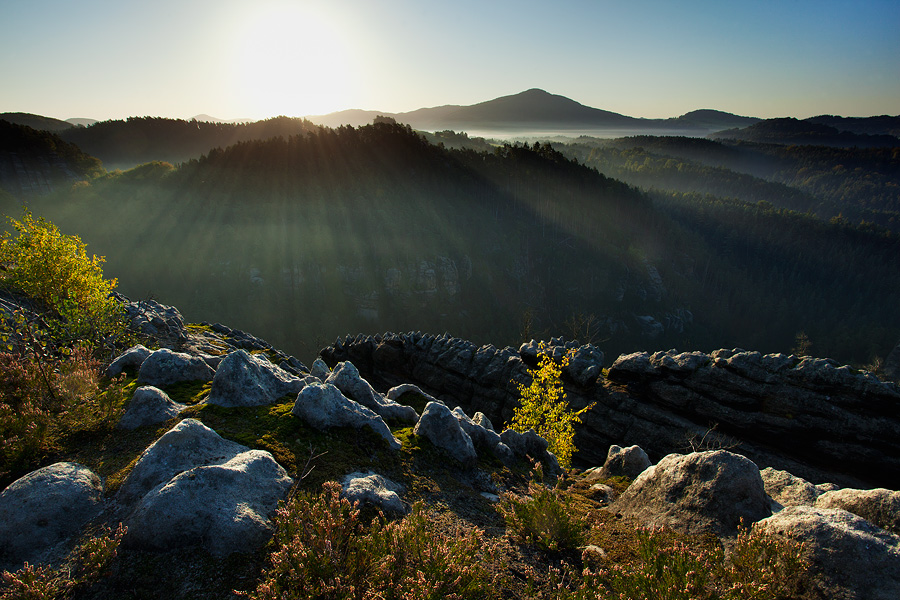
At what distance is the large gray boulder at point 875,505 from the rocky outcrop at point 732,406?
12.1 metres

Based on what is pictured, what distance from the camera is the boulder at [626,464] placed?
1302 centimetres

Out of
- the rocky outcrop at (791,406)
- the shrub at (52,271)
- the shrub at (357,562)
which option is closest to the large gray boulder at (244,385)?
the shrub at (357,562)

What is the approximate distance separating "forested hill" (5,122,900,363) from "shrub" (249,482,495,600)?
8043 centimetres

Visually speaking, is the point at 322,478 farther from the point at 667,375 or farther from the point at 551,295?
the point at 551,295

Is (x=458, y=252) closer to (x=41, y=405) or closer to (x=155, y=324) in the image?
(x=155, y=324)

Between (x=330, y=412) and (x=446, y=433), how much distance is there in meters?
3.13

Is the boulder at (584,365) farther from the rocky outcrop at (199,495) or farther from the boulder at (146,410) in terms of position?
the rocky outcrop at (199,495)

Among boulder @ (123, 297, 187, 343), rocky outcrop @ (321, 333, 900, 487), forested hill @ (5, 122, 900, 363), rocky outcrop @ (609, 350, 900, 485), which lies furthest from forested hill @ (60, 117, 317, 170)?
rocky outcrop @ (609, 350, 900, 485)

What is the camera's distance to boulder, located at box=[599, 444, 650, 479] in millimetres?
13016

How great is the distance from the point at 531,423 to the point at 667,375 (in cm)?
1598

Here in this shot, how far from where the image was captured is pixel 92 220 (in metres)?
104

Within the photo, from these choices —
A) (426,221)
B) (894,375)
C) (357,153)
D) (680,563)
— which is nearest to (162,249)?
(357,153)

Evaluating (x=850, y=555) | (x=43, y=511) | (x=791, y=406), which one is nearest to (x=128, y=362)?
(x=43, y=511)

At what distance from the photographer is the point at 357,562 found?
471 centimetres
